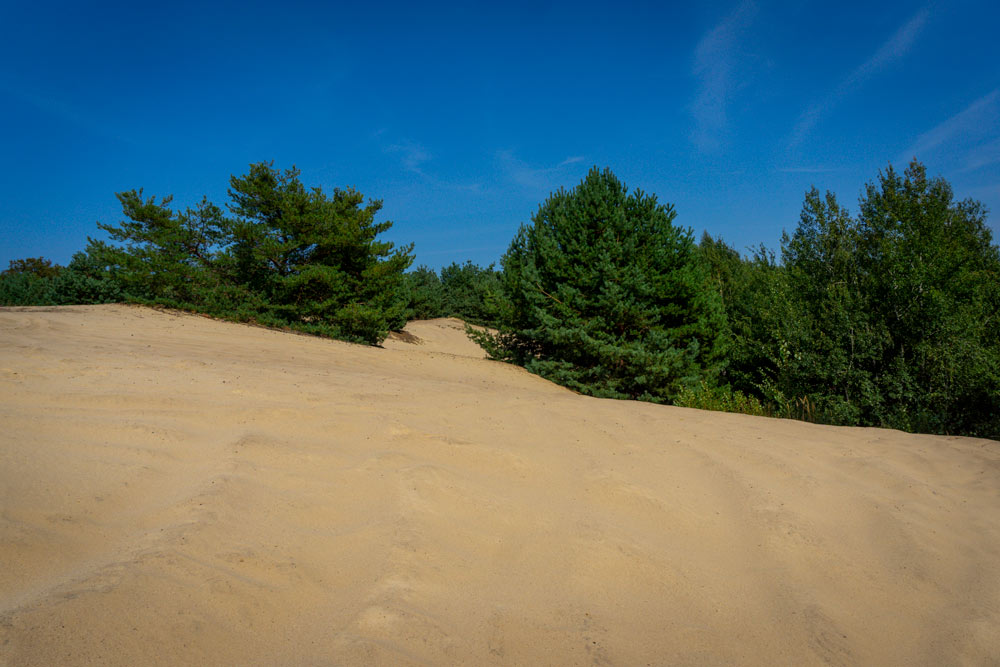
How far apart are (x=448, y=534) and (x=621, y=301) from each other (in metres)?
7.13

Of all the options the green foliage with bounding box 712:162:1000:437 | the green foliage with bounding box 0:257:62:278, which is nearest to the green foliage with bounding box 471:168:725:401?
the green foliage with bounding box 712:162:1000:437

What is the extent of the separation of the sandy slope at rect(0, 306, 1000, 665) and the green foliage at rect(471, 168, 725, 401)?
4.59m

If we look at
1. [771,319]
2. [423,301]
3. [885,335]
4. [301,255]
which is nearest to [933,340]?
[885,335]

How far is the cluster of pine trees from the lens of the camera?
6156 mm

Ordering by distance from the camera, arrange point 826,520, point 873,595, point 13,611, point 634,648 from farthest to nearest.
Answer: point 826,520 → point 873,595 → point 634,648 → point 13,611

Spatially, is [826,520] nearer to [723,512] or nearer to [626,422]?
[723,512]

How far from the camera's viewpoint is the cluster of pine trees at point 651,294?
616cm

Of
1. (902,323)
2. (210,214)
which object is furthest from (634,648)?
(210,214)

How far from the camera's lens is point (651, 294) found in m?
9.29

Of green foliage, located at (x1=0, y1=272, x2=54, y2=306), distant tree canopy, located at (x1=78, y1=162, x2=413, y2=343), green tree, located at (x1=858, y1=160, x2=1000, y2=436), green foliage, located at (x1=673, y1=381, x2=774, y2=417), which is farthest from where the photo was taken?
green foliage, located at (x1=0, y1=272, x2=54, y2=306)

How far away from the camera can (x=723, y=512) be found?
2.95 meters

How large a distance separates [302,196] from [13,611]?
12.1 metres

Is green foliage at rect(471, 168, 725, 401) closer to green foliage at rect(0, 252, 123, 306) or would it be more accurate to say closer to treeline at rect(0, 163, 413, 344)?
treeline at rect(0, 163, 413, 344)

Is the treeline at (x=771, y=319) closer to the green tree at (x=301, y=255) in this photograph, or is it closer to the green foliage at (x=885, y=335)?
the green foliage at (x=885, y=335)
